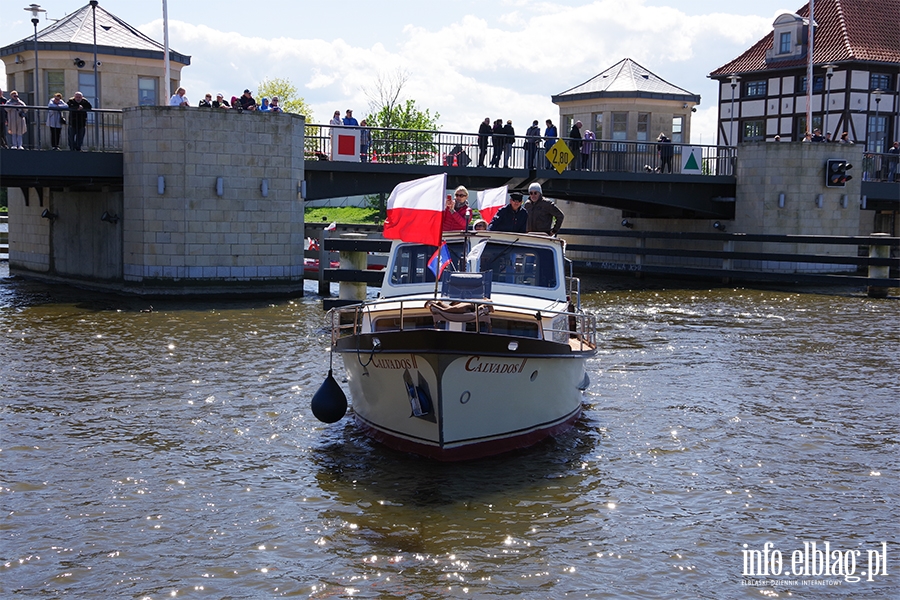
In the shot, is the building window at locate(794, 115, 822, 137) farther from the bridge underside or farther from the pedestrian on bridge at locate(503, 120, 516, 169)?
the pedestrian on bridge at locate(503, 120, 516, 169)

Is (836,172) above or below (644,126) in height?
below

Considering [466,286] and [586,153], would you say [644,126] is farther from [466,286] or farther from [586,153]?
[466,286]

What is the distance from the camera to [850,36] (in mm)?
49000

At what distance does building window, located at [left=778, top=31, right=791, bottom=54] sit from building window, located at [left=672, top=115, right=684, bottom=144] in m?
9.18

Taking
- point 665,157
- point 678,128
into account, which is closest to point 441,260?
point 665,157

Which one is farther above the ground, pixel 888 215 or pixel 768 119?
pixel 768 119

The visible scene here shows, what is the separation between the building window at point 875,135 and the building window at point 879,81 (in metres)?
1.39

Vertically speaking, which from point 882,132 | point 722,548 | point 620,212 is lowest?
point 722,548

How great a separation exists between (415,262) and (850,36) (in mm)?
42656

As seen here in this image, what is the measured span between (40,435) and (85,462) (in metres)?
1.38

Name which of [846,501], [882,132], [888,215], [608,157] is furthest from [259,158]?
[882,132]

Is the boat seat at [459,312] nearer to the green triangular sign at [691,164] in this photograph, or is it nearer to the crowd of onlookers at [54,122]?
the crowd of onlookers at [54,122]

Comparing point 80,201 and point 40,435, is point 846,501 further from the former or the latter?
point 80,201

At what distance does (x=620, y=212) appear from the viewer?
43.3m
